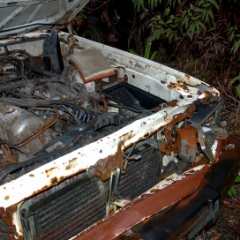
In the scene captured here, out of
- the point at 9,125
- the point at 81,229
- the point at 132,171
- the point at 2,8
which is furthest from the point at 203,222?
the point at 2,8

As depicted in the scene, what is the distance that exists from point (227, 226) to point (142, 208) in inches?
46.4

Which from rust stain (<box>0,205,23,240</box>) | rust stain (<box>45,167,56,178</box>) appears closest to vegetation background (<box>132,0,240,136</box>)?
rust stain (<box>45,167,56,178</box>)

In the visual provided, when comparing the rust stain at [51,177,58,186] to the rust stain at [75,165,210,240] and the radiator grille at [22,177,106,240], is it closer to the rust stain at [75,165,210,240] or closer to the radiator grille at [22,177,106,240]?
the radiator grille at [22,177,106,240]

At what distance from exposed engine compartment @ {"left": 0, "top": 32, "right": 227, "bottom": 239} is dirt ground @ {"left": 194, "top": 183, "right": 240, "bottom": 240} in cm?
73

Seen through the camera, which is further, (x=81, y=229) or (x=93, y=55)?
(x=93, y=55)

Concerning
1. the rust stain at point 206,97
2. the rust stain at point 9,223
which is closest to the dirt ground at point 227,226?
the rust stain at point 206,97

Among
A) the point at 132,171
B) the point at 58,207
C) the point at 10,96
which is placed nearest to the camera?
the point at 58,207

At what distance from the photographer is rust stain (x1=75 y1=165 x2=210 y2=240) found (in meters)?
1.79

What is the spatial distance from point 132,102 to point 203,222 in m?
0.92

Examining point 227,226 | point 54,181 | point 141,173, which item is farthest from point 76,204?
point 227,226

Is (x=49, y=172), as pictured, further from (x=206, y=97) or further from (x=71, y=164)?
(x=206, y=97)

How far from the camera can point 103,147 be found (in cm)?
178

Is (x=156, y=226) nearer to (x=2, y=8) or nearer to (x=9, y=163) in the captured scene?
(x=9, y=163)

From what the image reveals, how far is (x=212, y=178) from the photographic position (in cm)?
225
